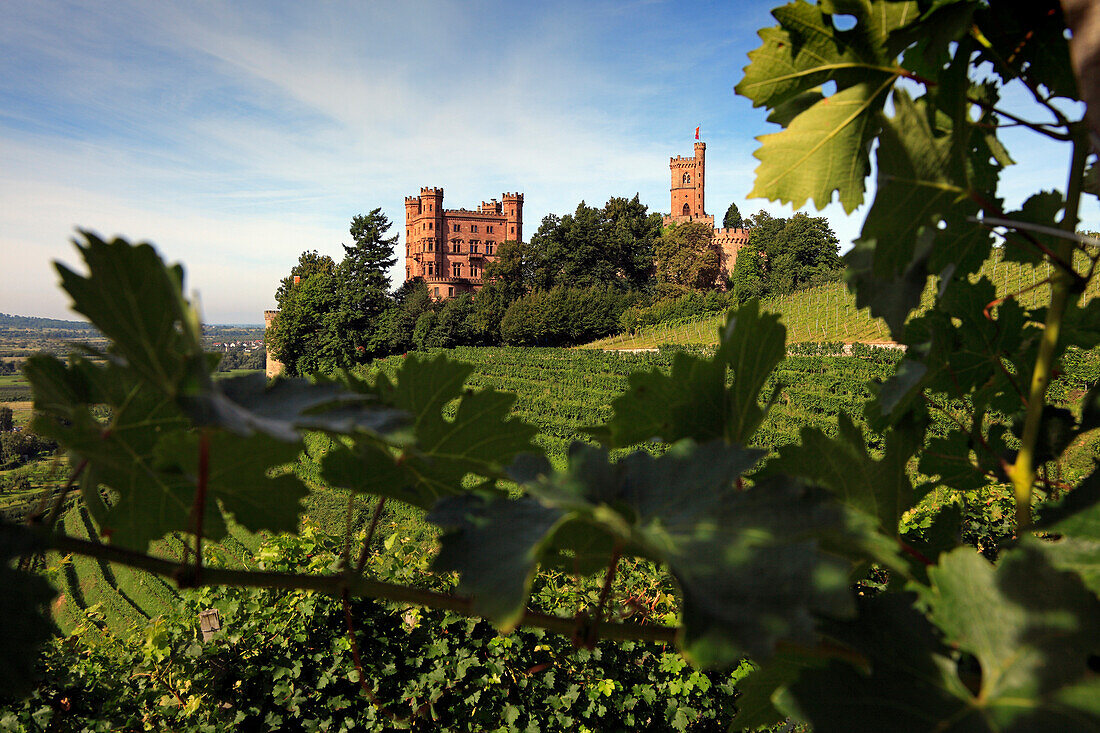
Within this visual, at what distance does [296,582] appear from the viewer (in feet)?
1.37

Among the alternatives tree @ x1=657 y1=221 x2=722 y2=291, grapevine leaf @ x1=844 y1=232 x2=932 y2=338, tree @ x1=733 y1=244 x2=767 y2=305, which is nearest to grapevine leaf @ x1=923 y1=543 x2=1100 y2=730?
grapevine leaf @ x1=844 y1=232 x2=932 y2=338

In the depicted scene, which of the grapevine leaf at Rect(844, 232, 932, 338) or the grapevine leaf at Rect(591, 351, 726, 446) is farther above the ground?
the grapevine leaf at Rect(844, 232, 932, 338)

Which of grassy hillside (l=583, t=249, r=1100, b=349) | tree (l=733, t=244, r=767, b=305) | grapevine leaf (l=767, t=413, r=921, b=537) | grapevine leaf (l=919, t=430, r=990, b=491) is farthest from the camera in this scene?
tree (l=733, t=244, r=767, b=305)

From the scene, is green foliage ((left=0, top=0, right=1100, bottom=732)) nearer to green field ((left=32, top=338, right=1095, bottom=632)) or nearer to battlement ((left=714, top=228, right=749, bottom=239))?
green field ((left=32, top=338, right=1095, bottom=632))

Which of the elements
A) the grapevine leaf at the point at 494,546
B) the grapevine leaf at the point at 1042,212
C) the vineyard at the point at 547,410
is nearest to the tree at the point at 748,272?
the vineyard at the point at 547,410

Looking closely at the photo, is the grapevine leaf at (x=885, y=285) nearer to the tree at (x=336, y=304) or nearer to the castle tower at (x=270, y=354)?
the tree at (x=336, y=304)

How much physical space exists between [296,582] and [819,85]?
79 cm

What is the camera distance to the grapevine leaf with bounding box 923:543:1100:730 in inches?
12.2

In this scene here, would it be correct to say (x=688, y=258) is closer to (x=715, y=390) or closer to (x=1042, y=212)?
(x=1042, y=212)

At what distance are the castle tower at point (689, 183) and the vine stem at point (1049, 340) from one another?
4977 centimetres

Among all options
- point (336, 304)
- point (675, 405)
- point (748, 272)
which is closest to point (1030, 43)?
point (675, 405)

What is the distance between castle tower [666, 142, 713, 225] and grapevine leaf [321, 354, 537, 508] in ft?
164

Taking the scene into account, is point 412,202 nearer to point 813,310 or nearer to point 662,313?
point 662,313

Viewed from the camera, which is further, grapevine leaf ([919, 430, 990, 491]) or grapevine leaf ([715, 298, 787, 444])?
grapevine leaf ([919, 430, 990, 491])
